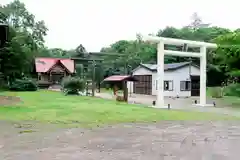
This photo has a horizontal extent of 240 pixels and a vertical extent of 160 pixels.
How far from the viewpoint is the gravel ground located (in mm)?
5484

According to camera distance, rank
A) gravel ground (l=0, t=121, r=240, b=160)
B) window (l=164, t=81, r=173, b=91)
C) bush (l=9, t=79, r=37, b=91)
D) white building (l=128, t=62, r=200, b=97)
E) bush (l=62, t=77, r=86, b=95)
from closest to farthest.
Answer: gravel ground (l=0, t=121, r=240, b=160), bush (l=62, t=77, r=86, b=95), white building (l=128, t=62, r=200, b=97), window (l=164, t=81, r=173, b=91), bush (l=9, t=79, r=37, b=91)

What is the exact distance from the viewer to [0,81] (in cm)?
3200

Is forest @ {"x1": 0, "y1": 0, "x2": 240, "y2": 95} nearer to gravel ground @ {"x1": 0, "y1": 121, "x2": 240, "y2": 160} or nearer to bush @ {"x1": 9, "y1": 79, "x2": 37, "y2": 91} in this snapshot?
bush @ {"x1": 9, "y1": 79, "x2": 37, "y2": 91}

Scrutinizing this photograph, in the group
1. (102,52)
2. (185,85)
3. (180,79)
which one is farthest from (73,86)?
(102,52)

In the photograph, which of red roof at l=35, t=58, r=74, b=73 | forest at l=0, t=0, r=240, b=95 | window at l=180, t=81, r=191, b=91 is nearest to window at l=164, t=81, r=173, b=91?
window at l=180, t=81, r=191, b=91

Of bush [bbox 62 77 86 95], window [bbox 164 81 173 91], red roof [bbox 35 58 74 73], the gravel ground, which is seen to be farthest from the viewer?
red roof [bbox 35 58 74 73]

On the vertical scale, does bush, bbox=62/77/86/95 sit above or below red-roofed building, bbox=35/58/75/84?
below

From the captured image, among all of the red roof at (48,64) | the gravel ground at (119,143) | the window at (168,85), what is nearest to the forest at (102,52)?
the red roof at (48,64)

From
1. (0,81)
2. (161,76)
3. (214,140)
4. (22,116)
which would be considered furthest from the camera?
(0,81)

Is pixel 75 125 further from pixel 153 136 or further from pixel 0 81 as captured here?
pixel 0 81

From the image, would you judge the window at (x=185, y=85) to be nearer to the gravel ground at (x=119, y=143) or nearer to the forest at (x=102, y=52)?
the forest at (x=102, y=52)

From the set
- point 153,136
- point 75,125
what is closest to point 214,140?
point 153,136

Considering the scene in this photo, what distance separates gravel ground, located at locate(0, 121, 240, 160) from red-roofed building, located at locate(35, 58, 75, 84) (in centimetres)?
3457

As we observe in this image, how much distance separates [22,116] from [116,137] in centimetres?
487
